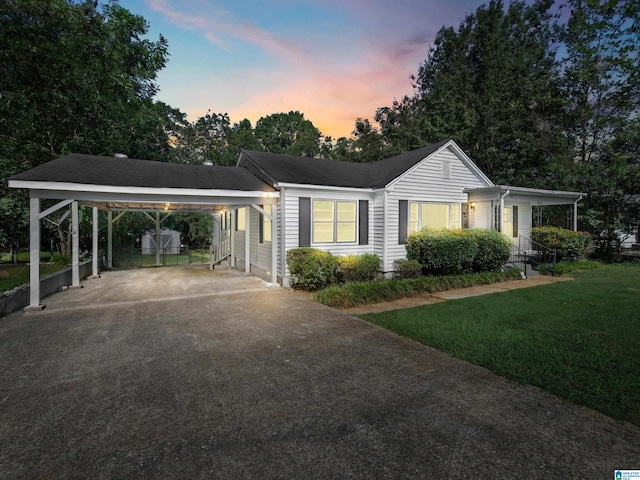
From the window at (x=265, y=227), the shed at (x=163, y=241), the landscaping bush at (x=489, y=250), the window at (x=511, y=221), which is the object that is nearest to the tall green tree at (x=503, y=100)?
the window at (x=511, y=221)

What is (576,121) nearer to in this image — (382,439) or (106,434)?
(382,439)

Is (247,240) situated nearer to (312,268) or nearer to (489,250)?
(312,268)

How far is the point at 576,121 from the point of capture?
20125 mm

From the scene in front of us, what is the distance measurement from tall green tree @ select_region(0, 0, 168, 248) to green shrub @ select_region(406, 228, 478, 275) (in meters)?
15.1

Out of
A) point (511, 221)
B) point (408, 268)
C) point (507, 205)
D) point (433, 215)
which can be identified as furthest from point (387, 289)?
point (511, 221)

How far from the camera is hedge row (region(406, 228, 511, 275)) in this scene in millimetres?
10844

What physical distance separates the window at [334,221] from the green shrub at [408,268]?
1851mm

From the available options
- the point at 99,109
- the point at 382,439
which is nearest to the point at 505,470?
the point at 382,439

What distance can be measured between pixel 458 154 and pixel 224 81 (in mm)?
13456

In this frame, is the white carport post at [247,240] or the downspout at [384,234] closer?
the downspout at [384,234]

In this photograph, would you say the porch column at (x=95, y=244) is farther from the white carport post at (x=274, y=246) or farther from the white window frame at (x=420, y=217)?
the white window frame at (x=420, y=217)

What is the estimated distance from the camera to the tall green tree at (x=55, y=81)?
12.9 m

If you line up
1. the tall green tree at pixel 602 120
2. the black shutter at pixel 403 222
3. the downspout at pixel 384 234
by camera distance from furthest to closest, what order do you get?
the tall green tree at pixel 602 120 < the black shutter at pixel 403 222 < the downspout at pixel 384 234

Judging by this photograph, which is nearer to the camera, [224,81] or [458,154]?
[458,154]
